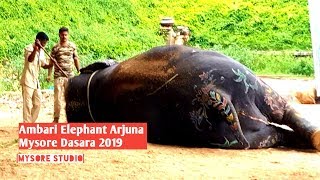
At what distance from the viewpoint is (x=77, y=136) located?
11.2ft

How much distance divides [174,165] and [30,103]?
259 centimetres

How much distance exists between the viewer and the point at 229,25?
1841 centimetres

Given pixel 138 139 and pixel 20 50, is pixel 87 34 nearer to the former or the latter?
pixel 20 50

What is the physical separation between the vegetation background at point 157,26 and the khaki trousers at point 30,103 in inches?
292

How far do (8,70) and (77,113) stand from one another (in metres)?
7.73

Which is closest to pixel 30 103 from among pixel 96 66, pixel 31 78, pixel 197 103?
pixel 31 78

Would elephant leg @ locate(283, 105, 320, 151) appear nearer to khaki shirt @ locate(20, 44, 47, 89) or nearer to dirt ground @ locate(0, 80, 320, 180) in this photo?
dirt ground @ locate(0, 80, 320, 180)

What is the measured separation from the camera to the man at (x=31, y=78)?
5.62m

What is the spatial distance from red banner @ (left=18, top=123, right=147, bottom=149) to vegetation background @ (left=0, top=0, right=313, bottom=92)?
32.1 ft

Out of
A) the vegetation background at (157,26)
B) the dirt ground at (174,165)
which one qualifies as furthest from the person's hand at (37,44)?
the vegetation background at (157,26)

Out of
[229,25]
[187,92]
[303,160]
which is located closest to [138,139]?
[187,92]

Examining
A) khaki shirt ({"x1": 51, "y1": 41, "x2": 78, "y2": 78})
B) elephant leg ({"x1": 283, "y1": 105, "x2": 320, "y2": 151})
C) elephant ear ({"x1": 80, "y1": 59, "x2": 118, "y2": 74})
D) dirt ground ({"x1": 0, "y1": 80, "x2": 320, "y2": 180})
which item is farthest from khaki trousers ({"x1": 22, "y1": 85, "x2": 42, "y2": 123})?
elephant leg ({"x1": 283, "y1": 105, "x2": 320, "y2": 151})

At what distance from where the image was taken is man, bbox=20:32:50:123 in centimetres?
562

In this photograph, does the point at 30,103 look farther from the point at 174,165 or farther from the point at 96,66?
the point at 174,165
